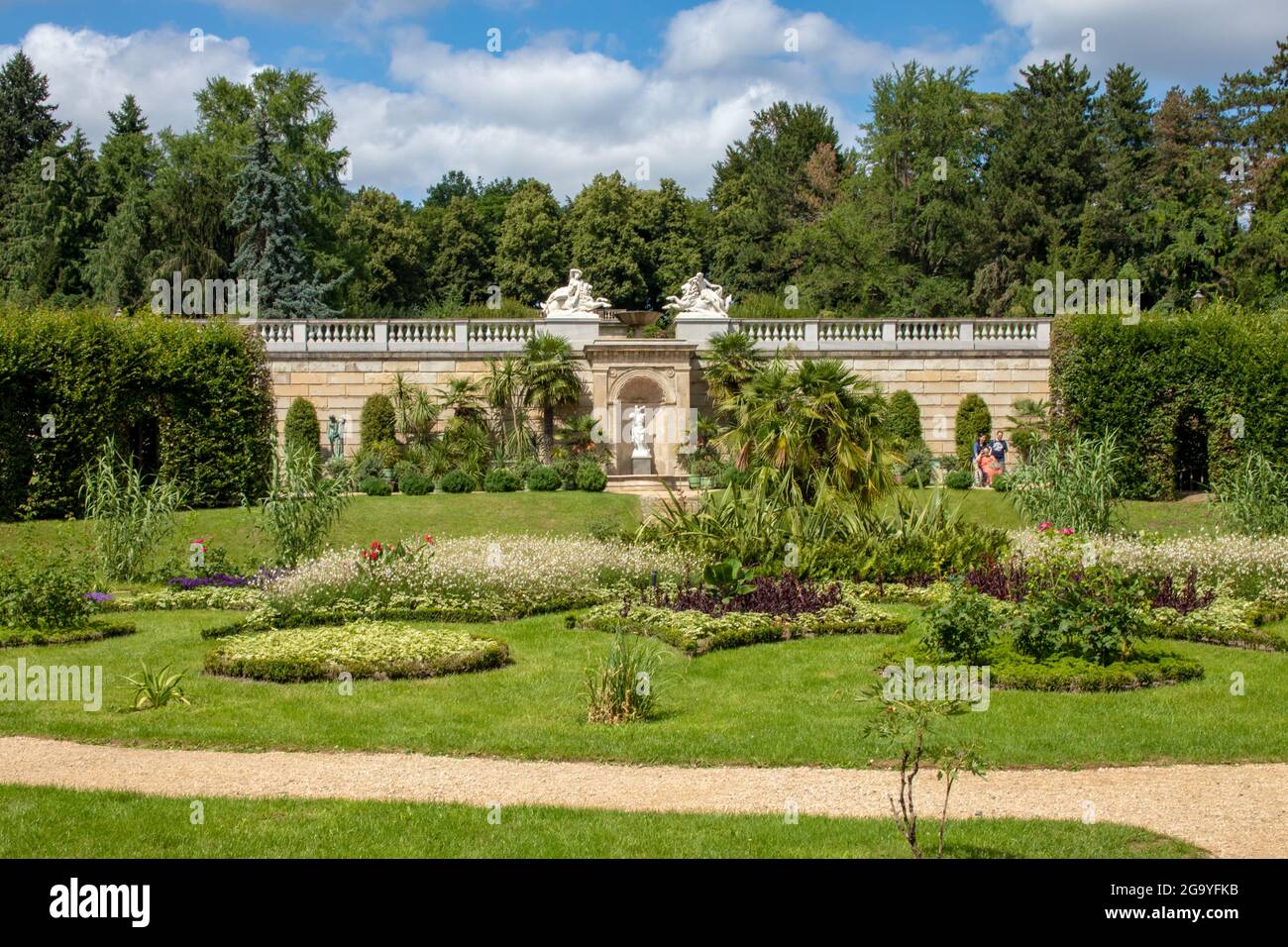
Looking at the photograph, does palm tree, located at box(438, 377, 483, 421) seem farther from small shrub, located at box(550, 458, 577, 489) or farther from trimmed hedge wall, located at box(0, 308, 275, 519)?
trimmed hedge wall, located at box(0, 308, 275, 519)

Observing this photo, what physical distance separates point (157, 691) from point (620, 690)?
405 cm

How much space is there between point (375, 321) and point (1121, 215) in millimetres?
27196

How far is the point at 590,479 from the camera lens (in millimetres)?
28391

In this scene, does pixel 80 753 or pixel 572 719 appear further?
pixel 572 719

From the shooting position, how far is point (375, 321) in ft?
109

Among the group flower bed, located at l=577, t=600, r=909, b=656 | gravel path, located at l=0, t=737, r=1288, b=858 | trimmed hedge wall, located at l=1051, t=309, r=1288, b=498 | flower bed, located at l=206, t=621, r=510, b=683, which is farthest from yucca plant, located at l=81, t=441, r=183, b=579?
trimmed hedge wall, located at l=1051, t=309, r=1288, b=498

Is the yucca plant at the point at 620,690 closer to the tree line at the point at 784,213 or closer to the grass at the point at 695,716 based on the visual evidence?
the grass at the point at 695,716

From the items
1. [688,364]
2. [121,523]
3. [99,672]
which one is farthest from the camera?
[688,364]

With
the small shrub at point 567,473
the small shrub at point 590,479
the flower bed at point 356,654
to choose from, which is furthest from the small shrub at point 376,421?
the flower bed at point 356,654

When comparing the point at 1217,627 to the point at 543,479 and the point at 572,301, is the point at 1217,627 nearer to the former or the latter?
the point at 543,479

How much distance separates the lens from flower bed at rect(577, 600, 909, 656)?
517 inches

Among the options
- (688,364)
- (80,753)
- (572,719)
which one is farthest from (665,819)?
(688,364)

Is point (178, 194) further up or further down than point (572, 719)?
further up
